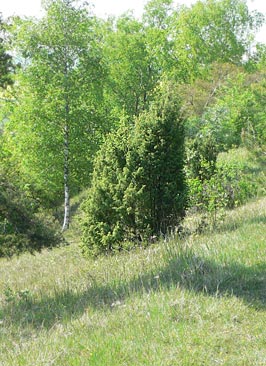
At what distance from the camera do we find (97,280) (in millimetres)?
6004

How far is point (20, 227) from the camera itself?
11117mm

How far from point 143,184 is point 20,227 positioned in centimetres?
380

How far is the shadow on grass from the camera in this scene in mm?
4711

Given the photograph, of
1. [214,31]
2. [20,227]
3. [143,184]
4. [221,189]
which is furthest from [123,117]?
[214,31]

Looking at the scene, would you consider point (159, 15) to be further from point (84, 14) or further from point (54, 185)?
point (54, 185)

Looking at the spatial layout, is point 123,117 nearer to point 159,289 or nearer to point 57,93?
point 159,289

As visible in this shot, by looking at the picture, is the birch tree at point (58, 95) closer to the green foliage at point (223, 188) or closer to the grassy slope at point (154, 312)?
the green foliage at point (223, 188)

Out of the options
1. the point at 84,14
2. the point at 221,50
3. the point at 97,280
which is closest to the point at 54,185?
the point at 84,14

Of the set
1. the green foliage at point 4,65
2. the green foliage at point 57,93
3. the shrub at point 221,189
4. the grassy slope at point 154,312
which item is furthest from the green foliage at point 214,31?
the grassy slope at point 154,312

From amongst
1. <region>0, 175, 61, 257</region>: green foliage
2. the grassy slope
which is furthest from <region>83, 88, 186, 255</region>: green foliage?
the grassy slope

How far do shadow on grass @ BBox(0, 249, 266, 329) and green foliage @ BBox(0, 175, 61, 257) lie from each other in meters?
4.89

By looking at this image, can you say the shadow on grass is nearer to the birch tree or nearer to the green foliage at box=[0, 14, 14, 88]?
the green foliage at box=[0, 14, 14, 88]

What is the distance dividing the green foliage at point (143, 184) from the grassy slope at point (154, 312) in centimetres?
238

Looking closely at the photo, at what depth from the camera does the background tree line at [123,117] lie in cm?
923
